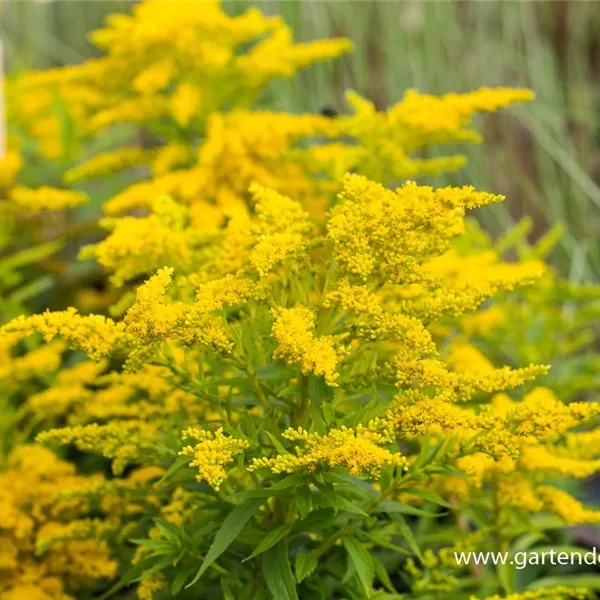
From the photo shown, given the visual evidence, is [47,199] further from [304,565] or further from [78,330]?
[304,565]

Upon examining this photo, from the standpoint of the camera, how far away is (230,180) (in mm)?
1608

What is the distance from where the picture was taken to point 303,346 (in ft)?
2.75

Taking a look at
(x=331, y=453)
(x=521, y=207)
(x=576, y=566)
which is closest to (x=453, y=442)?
(x=331, y=453)

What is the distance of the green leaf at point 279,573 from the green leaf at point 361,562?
0.06 m

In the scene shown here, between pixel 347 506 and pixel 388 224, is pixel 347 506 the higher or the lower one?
the lower one

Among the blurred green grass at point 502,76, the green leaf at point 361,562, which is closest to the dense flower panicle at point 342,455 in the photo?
the green leaf at point 361,562

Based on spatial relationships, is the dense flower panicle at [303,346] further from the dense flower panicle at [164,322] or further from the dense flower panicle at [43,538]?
the dense flower panicle at [43,538]

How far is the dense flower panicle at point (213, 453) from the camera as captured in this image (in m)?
0.80

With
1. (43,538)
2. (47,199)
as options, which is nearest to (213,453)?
(43,538)

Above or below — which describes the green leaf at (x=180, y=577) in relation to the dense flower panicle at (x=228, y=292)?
below

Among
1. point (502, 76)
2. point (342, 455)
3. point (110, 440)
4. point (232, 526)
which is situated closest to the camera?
point (342, 455)

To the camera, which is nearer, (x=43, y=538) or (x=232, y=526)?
(x=232, y=526)

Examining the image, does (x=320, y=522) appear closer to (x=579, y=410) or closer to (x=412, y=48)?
(x=579, y=410)

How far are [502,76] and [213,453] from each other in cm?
200
